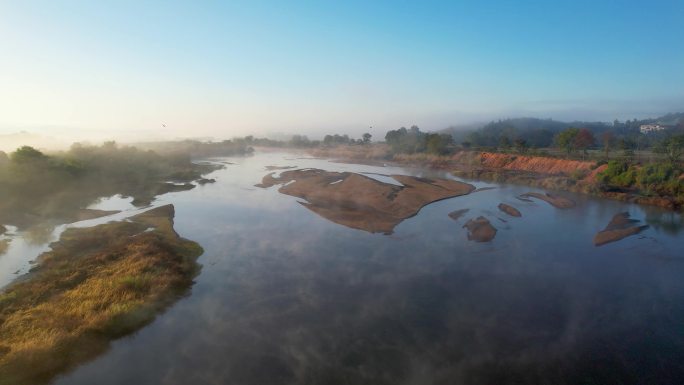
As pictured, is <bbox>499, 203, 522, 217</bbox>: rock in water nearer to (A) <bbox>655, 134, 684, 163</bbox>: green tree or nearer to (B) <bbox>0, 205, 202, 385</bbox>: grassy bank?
(B) <bbox>0, 205, 202, 385</bbox>: grassy bank

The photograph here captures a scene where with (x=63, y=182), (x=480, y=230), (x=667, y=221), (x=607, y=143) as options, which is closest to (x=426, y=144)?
(x=607, y=143)

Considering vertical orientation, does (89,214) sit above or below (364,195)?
below

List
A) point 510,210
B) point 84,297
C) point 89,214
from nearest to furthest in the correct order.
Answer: point 84,297, point 89,214, point 510,210

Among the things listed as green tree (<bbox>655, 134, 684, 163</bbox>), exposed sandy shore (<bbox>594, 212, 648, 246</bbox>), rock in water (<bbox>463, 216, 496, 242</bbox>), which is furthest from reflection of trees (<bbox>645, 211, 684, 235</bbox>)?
green tree (<bbox>655, 134, 684, 163</bbox>)

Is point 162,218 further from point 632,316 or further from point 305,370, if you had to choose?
point 632,316

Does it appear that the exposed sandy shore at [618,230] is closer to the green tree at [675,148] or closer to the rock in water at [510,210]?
the rock in water at [510,210]

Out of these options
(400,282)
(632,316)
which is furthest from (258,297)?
(632,316)

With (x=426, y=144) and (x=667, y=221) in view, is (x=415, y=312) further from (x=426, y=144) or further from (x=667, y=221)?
(x=426, y=144)
